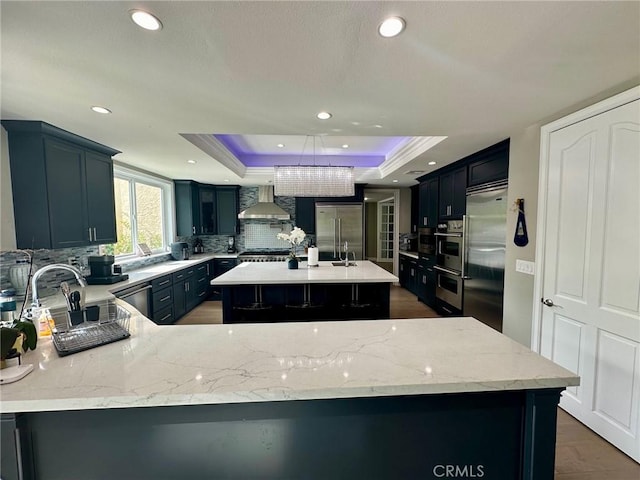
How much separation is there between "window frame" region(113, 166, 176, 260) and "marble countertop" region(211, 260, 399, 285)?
202 cm

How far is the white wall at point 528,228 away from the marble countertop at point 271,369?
1519 mm

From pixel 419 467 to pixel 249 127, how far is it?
8.62ft

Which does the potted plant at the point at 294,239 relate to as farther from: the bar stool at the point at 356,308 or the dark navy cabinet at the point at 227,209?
the dark navy cabinet at the point at 227,209

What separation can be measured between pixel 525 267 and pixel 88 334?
3.30m

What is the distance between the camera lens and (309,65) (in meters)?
1.51

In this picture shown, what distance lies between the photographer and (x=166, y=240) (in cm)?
523

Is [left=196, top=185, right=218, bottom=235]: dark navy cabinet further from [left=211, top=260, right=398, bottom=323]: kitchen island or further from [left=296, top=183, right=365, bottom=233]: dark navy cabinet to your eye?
[left=211, top=260, right=398, bottom=323]: kitchen island

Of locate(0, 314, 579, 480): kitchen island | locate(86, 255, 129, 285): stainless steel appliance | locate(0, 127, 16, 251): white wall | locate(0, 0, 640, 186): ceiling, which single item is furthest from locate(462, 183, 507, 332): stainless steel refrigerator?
locate(0, 127, 16, 251): white wall

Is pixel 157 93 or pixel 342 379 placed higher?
pixel 157 93

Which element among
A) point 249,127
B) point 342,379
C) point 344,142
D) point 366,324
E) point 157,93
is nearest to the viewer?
point 342,379

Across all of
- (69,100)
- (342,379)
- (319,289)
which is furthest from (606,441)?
(69,100)

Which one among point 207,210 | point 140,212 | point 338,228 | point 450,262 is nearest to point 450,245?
point 450,262

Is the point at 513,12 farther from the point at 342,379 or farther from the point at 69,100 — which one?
Result: the point at 69,100

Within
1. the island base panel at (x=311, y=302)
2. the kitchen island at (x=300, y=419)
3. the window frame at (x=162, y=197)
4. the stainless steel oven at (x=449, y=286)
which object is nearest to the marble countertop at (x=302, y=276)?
the island base panel at (x=311, y=302)
